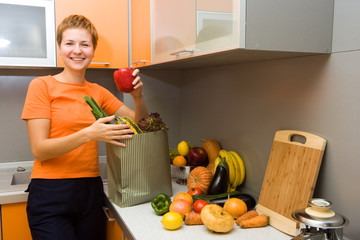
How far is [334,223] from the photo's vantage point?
0.81 m

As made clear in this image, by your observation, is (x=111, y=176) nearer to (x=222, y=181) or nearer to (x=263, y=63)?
(x=222, y=181)

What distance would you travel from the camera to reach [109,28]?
1.89 meters

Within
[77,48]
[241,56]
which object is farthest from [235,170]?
[77,48]

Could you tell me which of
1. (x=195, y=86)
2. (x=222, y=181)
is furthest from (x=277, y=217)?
(x=195, y=86)

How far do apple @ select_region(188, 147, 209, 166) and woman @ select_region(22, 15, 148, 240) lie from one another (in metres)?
0.48

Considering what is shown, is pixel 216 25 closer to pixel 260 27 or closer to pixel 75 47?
pixel 260 27

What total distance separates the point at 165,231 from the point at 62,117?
618mm

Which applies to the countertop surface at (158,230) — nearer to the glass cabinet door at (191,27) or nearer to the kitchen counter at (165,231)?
the kitchen counter at (165,231)

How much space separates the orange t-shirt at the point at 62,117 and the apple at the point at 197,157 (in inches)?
19.9

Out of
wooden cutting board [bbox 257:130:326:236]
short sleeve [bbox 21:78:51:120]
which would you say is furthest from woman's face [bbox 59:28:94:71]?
wooden cutting board [bbox 257:130:326:236]

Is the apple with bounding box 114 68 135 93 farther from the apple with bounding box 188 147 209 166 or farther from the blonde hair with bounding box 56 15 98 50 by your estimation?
the apple with bounding box 188 147 209 166

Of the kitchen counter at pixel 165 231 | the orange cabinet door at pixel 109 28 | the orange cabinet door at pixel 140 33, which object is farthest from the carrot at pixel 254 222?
the orange cabinet door at pixel 109 28

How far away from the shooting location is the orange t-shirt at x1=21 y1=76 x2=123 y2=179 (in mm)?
1306

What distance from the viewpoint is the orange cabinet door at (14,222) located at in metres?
1.58
